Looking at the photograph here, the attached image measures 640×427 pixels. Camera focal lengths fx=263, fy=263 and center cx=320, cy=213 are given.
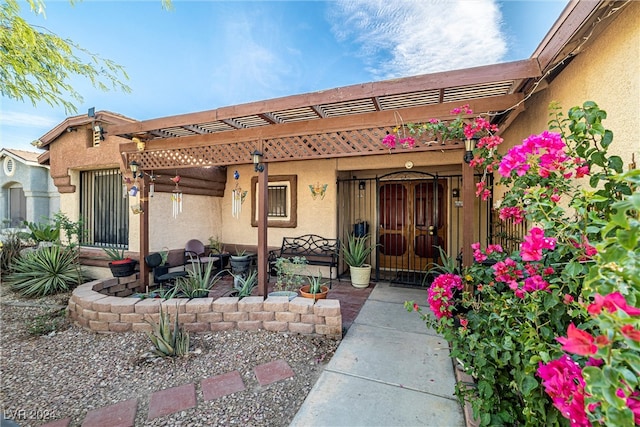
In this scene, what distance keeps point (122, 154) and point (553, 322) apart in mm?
6452

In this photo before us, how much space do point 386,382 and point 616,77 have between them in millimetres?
2944

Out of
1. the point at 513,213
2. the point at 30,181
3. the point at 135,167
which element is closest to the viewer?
the point at 513,213

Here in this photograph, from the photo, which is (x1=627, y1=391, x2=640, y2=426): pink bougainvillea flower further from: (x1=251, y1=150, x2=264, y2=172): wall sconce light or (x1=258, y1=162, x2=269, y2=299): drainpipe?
(x1=251, y1=150, x2=264, y2=172): wall sconce light

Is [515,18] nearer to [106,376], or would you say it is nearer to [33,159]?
[106,376]

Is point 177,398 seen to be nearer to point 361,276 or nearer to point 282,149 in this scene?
point 282,149

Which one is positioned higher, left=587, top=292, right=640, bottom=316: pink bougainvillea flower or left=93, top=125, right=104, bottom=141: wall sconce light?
left=93, top=125, right=104, bottom=141: wall sconce light

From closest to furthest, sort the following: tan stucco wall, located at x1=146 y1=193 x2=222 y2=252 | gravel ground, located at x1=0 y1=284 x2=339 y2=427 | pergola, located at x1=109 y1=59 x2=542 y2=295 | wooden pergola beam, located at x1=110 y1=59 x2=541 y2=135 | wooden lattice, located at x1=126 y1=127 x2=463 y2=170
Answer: gravel ground, located at x1=0 y1=284 x2=339 y2=427, wooden pergola beam, located at x1=110 y1=59 x2=541 y2=135, pergola, located at x1=109 y1=59 x2=542 y2=295, wooden lattice, located at x1=126 y1=127 x2=463 y2=170, tan stucco wall, located at x1=146 y1=193 x2=222 y2=252

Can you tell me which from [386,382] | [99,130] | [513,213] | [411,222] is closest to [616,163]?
[513,213]

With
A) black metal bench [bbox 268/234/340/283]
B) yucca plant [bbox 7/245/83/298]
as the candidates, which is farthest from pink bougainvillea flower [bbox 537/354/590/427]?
yucca plant [bbox 7/245/83/298]

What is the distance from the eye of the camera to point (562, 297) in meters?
1.32

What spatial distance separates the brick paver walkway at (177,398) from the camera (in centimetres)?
217

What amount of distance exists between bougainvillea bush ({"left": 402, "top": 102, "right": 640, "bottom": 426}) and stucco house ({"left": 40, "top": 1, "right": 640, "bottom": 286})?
0.73 meters

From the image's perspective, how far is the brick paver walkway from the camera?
217cm

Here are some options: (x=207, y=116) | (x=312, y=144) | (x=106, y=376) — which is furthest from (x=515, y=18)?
(x=106, y=376)
